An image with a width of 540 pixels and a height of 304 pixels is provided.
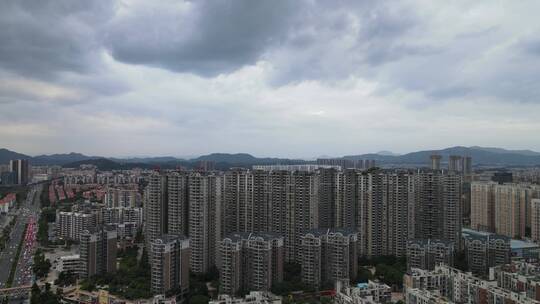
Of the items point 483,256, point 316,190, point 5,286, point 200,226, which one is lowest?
point 5,286

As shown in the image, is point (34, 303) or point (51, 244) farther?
point (51, 244)

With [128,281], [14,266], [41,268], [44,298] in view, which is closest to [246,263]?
[128,281]

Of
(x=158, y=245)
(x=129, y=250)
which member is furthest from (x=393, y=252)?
Answer: (x=129, y=250)

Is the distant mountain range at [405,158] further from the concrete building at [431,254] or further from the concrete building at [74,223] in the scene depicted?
the concrete building at [431,254]

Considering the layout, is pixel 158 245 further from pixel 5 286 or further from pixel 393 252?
pixel 393 252

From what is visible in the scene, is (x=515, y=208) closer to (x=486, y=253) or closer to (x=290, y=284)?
(x=486, y=253)

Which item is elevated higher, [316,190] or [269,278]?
[316,190]

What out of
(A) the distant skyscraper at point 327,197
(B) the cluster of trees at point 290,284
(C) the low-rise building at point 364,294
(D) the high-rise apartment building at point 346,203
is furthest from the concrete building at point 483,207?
(C) the low-rise building at point 364,294
